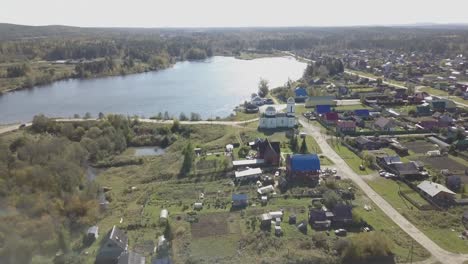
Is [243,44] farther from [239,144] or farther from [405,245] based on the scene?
[405,245]

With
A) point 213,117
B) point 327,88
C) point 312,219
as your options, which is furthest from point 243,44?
point 312,219

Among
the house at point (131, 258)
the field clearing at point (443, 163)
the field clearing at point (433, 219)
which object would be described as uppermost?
the house at point (131, 258)

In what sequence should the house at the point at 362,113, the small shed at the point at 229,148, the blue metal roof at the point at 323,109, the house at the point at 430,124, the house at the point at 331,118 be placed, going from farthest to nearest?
the blue metal roof at the point at 323,109
the house at the point at 362,113
the house at the point at 331,118
the house at the point at 430,124
the small shed at the point at 229,148

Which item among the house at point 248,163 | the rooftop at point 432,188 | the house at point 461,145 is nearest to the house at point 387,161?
the rooftop at point 432,188

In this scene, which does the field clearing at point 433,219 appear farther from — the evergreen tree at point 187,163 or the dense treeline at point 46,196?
the dense treeline at point 46,196

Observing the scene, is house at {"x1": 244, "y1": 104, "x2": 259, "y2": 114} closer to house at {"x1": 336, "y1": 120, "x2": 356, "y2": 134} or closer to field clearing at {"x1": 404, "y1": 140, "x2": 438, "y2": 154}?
house at {"x1": 336, "y1": 120, "x2": 356, "y2": 134}

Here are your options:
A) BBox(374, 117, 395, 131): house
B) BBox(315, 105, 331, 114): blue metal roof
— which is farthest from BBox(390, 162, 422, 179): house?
BBox(315, 105, 331, 114): blue metal roof
